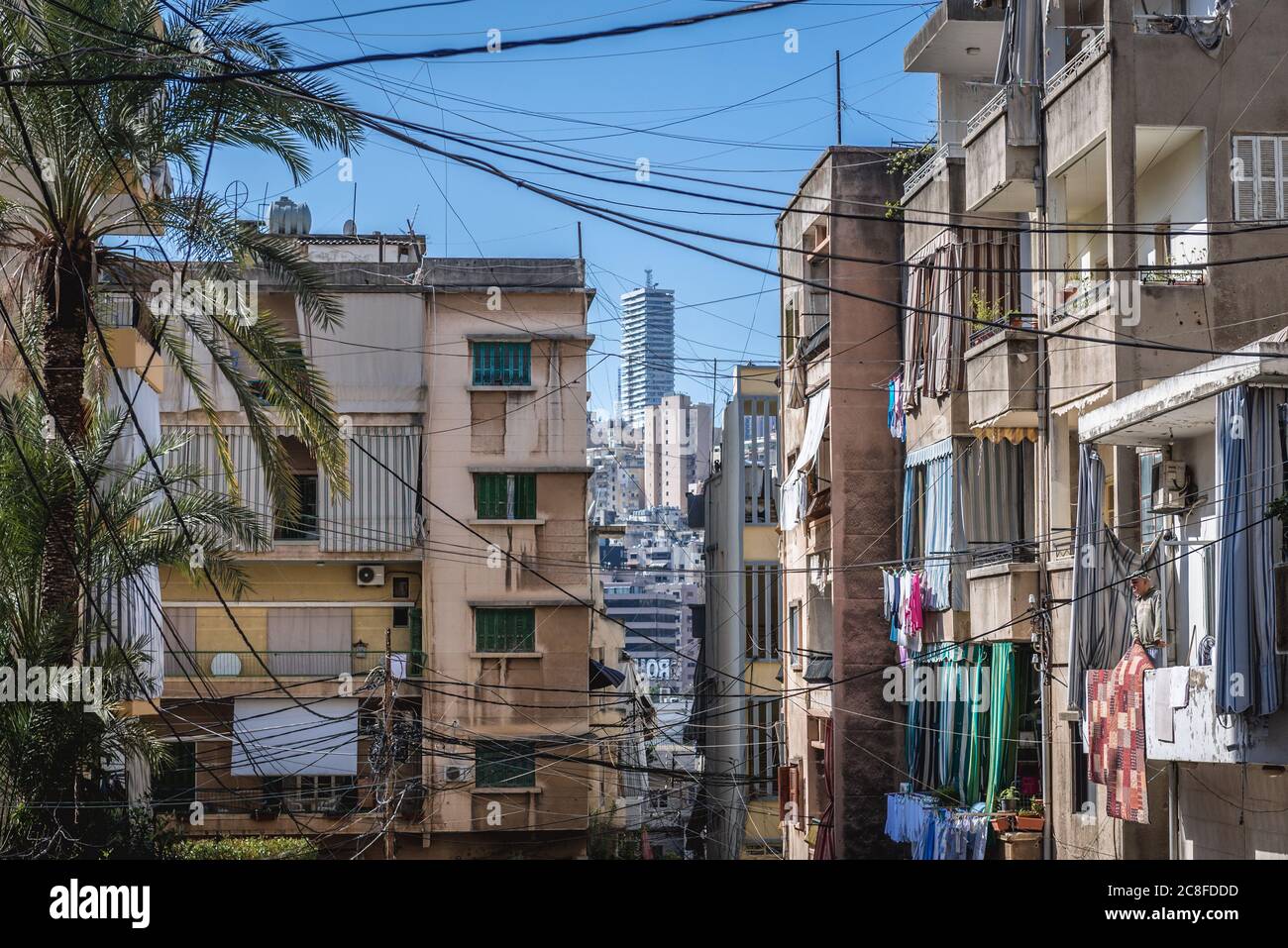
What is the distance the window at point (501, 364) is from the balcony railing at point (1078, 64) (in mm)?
16069

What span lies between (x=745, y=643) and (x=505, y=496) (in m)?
7.94

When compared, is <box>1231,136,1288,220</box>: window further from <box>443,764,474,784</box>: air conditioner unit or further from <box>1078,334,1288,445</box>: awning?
<box>443,764,474,784</box>: air conditioner unit

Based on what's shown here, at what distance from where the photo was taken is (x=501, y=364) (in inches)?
1400

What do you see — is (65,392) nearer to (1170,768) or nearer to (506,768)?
(1170,768)

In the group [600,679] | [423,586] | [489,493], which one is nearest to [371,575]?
[423,586]

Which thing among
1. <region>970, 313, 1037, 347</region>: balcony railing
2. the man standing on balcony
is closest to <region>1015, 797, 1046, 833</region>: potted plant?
the man standing on balcony

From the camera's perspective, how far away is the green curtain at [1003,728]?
22.7 m

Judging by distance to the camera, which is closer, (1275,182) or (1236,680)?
(1236,680)

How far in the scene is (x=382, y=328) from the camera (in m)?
35.6

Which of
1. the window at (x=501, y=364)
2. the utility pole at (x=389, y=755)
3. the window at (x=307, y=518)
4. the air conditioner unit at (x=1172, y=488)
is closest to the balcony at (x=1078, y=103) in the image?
the air conditioner unit at (x=1172, y=488)

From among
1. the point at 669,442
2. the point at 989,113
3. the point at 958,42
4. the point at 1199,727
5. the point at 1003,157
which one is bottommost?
the point at 1199,727
